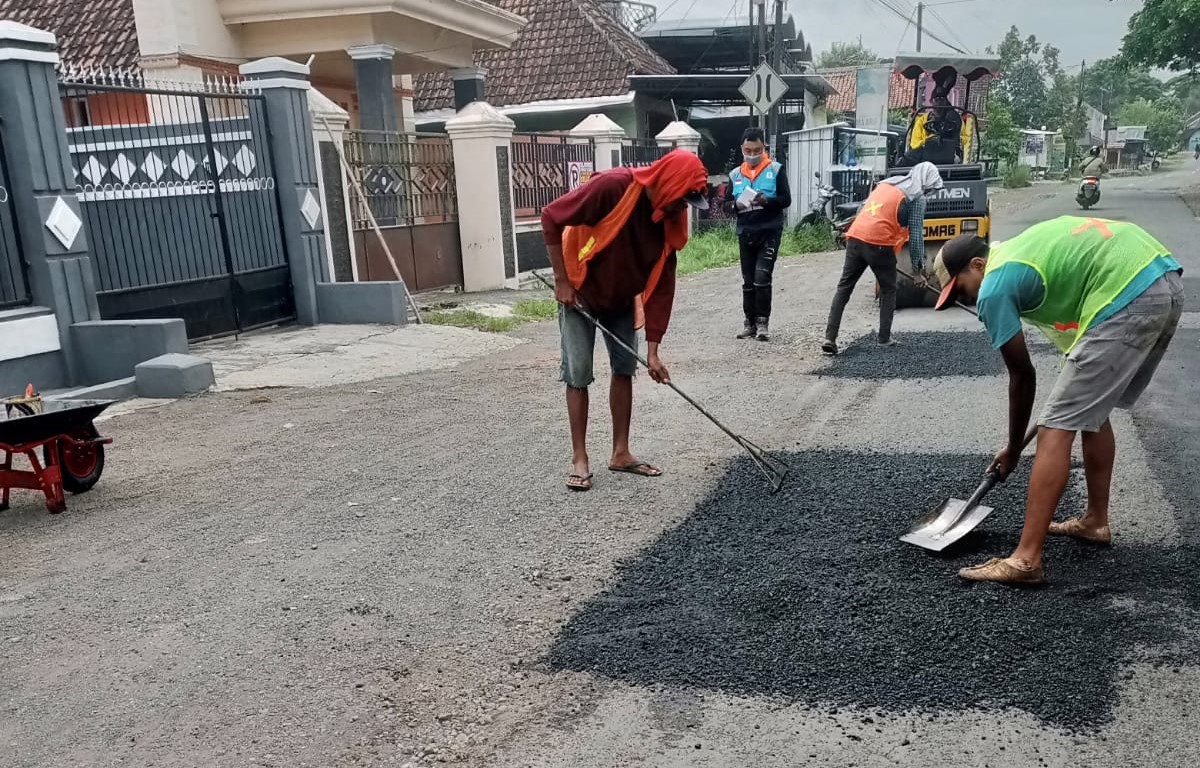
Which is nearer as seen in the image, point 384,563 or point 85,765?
point 85,765

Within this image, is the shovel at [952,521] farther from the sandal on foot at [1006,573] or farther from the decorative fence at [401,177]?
the decorative fence at [401,177]

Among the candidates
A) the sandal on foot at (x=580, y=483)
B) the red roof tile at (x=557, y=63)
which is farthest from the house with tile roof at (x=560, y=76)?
the sandal on foot at (x=580, y=483)

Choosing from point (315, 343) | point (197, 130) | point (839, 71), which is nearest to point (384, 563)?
point (315, 343)

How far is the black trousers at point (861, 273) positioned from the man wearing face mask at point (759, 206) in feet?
A: 2.07

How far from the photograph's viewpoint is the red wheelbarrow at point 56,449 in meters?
4.39

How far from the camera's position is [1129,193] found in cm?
2955

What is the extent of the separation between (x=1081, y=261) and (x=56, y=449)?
4.60 metres

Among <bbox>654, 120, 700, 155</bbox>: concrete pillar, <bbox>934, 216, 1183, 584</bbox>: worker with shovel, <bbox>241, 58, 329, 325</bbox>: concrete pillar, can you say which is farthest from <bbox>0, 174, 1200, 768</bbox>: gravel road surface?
<bbox>654, 120, 700, 155</bbox>: concrete pillar

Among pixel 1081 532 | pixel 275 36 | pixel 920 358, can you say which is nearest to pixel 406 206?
pixel 275 36

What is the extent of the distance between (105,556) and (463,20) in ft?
39.2

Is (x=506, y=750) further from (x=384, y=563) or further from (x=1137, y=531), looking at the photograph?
(x=1137, y=531)

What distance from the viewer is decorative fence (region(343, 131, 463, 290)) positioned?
1095 cm

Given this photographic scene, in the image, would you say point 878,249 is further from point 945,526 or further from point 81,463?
point 81,463

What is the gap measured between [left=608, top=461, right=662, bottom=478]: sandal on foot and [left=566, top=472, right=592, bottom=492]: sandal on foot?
0.26 metres
